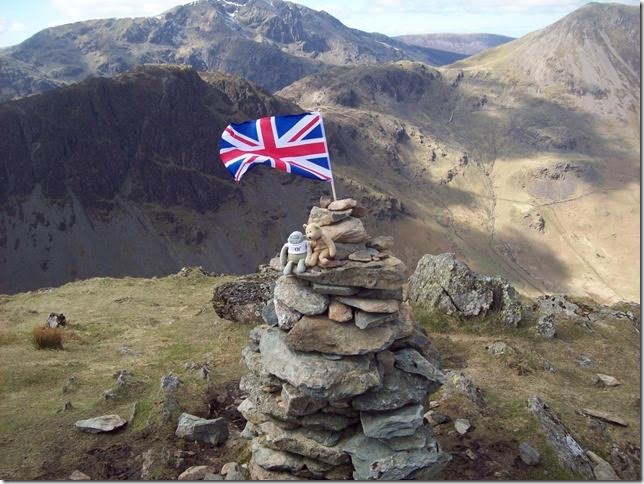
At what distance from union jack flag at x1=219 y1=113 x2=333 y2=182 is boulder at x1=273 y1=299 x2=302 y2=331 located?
4.29m

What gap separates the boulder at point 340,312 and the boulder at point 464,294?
18.1m

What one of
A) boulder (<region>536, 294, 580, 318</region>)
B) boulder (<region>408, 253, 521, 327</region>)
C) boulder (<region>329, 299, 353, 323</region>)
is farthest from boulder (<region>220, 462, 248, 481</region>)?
boulder (<region>536, 294, 580, 318</region>)

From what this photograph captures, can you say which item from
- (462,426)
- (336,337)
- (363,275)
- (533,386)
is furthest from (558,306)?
(336,337)

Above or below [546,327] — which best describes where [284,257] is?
above

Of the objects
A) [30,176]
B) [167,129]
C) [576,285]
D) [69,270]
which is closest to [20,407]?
[69,270]

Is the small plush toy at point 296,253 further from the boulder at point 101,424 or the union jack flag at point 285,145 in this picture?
the boulder at point 101,424

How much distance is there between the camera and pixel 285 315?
17.1m

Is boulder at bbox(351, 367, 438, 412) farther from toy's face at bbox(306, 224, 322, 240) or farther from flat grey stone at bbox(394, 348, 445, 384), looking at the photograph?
toy's face at bbox(306, 224, 322, 240)

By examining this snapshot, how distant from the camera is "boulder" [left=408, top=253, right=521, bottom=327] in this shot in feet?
107

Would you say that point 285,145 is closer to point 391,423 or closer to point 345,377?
point 345,377

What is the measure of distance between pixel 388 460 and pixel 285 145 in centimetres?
1028

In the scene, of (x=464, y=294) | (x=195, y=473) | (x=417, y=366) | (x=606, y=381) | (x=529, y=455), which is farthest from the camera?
(x=464, y=294)

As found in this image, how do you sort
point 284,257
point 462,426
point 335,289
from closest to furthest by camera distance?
point 335,289 → point 284,257 → point 462,426

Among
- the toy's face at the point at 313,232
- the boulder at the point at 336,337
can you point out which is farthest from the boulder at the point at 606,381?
the toy's face at the point at 313,232
